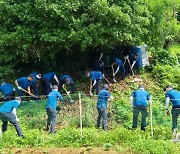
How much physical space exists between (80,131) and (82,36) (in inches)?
180

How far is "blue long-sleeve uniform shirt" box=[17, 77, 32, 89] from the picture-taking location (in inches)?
692

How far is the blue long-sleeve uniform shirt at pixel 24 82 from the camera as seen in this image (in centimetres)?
1758

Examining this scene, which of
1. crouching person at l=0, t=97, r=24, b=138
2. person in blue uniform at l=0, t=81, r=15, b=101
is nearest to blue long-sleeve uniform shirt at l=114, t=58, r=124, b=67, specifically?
person in blue uniform at l=0, t=81, r=15, b=101

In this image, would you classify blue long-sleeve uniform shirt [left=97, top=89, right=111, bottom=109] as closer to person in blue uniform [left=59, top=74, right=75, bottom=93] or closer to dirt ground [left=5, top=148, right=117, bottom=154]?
dirt ground [left=5, top=148, right=117, bottom=154]

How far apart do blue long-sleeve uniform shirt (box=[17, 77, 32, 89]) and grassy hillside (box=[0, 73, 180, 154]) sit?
120cm

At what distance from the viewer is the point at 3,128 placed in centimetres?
1489

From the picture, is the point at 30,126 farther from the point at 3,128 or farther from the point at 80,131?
the point at 80,131

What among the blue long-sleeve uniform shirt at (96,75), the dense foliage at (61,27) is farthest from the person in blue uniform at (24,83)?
the blue long-sleeve uniform shirt at (96,75)

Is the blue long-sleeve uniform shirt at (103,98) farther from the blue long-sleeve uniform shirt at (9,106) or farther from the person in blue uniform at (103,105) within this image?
the blue long-sleeve uniform shirt at (9,106)

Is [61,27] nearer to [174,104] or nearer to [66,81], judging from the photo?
[66,81]

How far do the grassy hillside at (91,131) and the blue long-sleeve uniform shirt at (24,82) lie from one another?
1.20 meters

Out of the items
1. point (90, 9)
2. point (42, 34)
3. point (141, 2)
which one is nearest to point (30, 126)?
point (42, 34)

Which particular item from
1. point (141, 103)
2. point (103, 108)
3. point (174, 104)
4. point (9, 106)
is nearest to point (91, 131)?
point (103, 108)

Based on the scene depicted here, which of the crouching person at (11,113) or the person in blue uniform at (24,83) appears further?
the person in blue uniform at (24,83)
